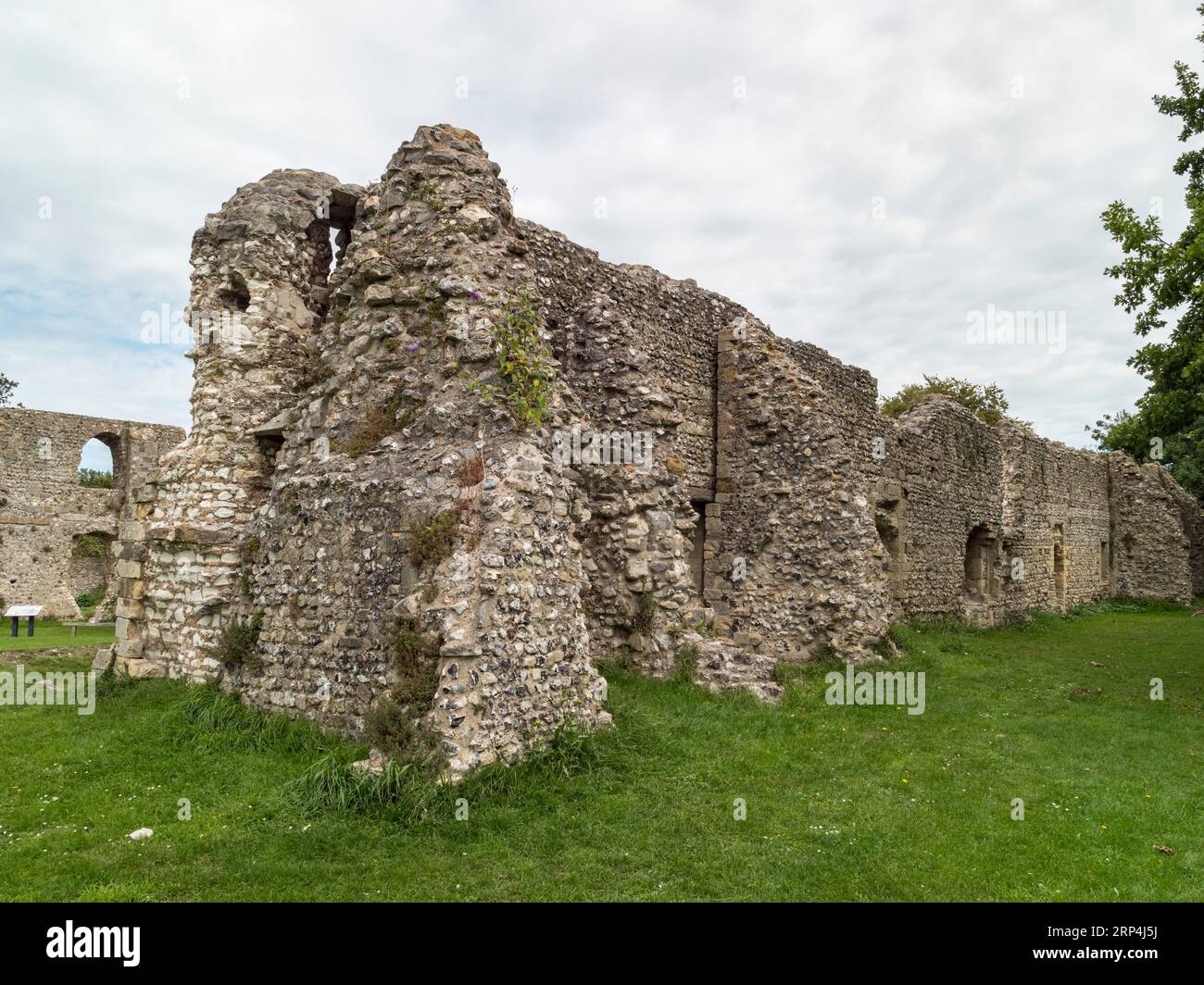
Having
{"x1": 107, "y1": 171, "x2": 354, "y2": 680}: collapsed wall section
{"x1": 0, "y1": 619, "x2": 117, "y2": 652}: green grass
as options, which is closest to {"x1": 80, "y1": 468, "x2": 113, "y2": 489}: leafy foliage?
{"x1": 0, "y1": 619, "x2": 117, "y2": 652}: green grass

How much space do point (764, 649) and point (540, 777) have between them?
712cm

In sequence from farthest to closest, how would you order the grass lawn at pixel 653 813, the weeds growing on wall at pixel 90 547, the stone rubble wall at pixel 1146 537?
the stone rubble wall at pixel 1146 537
the weeds growing on wall at pixel 90 547
the grass lawn at pixel 653 813

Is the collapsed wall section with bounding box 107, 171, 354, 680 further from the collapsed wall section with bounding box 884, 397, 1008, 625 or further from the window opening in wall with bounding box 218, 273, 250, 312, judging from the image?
the collapsed wall section with bounding box 884, 397, 1008, 625

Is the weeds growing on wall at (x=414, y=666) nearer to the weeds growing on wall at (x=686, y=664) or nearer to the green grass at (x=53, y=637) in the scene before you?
the weeds growing on wall at (x=686, y=664)

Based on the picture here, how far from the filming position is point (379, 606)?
7035 millimetres

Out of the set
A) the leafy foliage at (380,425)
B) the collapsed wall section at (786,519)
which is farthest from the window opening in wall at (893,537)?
the leafy foliage at (380,425)

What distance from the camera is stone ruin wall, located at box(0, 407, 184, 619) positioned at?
2083cm

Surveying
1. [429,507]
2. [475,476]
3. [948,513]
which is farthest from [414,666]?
[948,513]

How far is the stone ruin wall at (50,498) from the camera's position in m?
20.8

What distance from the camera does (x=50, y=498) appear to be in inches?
847

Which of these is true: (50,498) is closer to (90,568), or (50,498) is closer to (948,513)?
(90,568)

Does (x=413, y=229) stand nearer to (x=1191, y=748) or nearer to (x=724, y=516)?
(x=724, y=516)

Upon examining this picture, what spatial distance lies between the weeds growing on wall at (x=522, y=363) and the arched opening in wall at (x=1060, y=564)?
22.3m

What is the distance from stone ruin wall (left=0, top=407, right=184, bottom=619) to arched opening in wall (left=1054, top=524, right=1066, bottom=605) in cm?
2746
